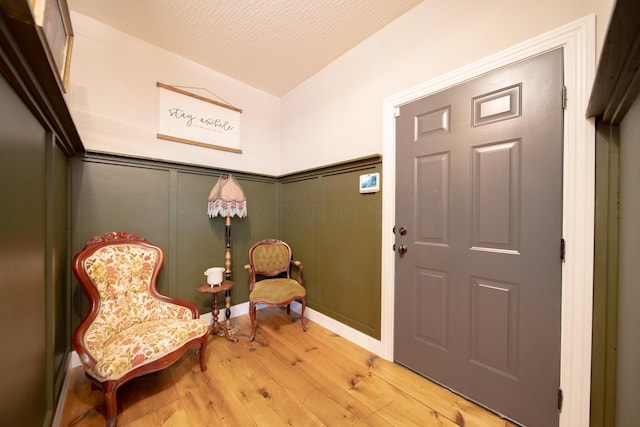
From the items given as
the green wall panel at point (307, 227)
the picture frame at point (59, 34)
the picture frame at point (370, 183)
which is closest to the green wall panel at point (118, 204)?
the picture frame at point (59, 34)

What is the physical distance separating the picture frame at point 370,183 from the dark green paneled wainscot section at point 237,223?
0.21 ft

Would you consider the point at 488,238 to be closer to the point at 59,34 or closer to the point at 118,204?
the point at 59,34

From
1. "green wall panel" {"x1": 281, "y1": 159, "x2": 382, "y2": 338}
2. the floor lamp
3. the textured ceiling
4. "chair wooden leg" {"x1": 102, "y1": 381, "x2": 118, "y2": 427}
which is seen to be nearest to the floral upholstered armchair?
"chair wooden leg" {"x1": 102, "y1": 381, "x2": 118, "y2": 427}

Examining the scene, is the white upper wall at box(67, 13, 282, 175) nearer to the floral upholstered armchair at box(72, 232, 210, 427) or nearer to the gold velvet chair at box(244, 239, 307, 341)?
the floral upholstered armchair at box(72, 232, 210, 427)

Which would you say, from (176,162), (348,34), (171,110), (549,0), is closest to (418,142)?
(549,0)

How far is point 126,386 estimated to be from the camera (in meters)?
1.70

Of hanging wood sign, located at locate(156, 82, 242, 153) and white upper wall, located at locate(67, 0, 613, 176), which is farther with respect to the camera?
hanging wood sign, located at locate(156, 82, 242, 153)

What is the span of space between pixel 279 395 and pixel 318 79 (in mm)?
3184

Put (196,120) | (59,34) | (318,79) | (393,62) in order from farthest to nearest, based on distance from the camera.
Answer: (318,79) < (196,120) < (393,62) < (59,34)

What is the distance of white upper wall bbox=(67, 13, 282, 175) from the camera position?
2.00 meters

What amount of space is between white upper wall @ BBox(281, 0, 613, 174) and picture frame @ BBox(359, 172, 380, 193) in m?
0.25

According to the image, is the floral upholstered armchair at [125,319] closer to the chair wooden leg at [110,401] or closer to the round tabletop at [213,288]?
the chair wooden leg at [110,401]

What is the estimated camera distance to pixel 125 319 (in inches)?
69.6

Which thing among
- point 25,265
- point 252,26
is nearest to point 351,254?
point 25,265
